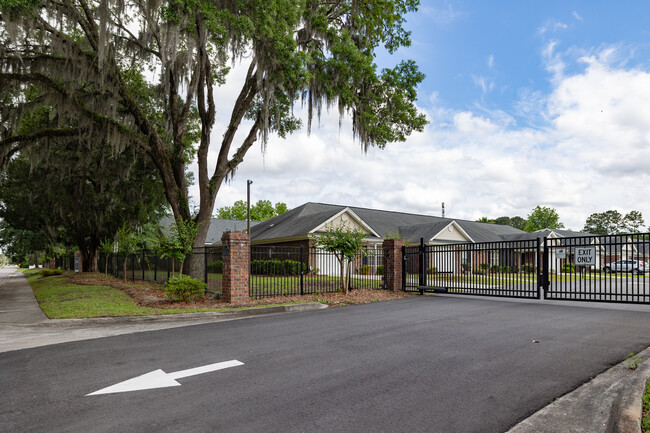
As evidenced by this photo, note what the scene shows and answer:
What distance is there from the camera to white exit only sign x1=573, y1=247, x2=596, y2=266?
998 centimetres

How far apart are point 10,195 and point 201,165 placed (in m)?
15.9

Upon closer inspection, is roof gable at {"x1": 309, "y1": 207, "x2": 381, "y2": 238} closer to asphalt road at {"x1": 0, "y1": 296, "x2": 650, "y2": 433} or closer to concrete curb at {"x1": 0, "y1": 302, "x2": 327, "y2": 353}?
concrete curb at {"x1": 0, "y1": 302, "x2": 327, "y2": 353}

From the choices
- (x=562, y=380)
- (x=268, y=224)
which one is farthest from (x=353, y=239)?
(x=268, y=224)

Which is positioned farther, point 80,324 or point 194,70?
point 194,70

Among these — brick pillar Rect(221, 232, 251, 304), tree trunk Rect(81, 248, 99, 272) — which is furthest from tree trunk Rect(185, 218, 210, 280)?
tree trunk Rect(81, 248, 99, 272)

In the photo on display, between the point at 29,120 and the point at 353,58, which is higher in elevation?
the point at 353,58

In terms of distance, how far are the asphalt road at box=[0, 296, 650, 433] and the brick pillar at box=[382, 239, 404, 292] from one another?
6.83m

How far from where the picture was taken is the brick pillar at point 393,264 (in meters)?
15.6

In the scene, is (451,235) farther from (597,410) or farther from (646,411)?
(646,411)

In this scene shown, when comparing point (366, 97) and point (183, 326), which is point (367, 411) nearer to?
point (183, 326)

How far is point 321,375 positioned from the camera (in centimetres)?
493

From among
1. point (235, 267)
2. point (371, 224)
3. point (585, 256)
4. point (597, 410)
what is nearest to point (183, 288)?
point (235, 267)

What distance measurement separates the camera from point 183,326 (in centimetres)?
859

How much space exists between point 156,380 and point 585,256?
404 inches
